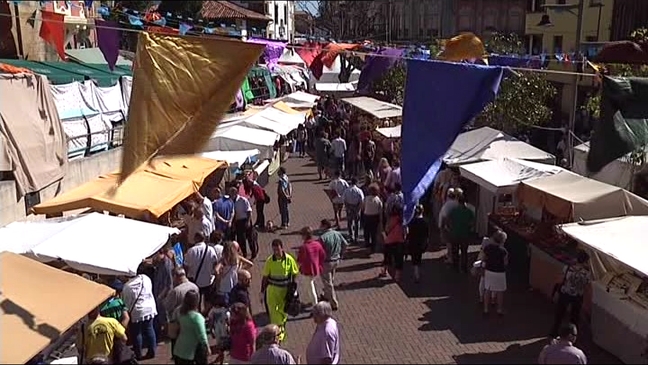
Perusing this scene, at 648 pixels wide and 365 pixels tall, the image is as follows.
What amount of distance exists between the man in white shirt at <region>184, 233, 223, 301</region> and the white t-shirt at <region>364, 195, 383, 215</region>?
423cm

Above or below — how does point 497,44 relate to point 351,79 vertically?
above

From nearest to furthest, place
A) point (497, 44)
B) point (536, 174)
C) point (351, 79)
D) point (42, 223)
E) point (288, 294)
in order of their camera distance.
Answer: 1. point (288, 294)
2. point (42, 223)
3. point (536, 174)
4. point (497, 44)
5. point (351, 79)

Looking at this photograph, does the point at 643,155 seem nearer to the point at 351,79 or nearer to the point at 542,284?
the point at 542,284

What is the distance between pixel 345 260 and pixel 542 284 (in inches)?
149

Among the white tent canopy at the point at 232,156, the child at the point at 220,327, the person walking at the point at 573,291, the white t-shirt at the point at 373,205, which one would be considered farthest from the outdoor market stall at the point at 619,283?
the white tent canopy at the point at 232,156

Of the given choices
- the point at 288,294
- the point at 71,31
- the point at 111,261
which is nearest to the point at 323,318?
the point at 288,294

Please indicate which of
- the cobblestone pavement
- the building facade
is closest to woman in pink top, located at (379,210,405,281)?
the cobblestone pavement

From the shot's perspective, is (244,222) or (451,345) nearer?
(451,345)

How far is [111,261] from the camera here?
8.58 m

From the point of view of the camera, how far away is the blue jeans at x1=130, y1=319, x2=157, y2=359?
28.4 feet

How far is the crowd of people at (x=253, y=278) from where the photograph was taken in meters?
7.14

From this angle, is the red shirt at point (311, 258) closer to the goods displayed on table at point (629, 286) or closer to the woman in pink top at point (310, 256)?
the woman in pink top at point (310, 256)

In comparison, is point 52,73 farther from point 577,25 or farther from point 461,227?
point 577,25

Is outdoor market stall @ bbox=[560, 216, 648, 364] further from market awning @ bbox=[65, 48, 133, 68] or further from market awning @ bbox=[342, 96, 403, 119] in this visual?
market awning @ bbox=[65, 48, 133, 68]
